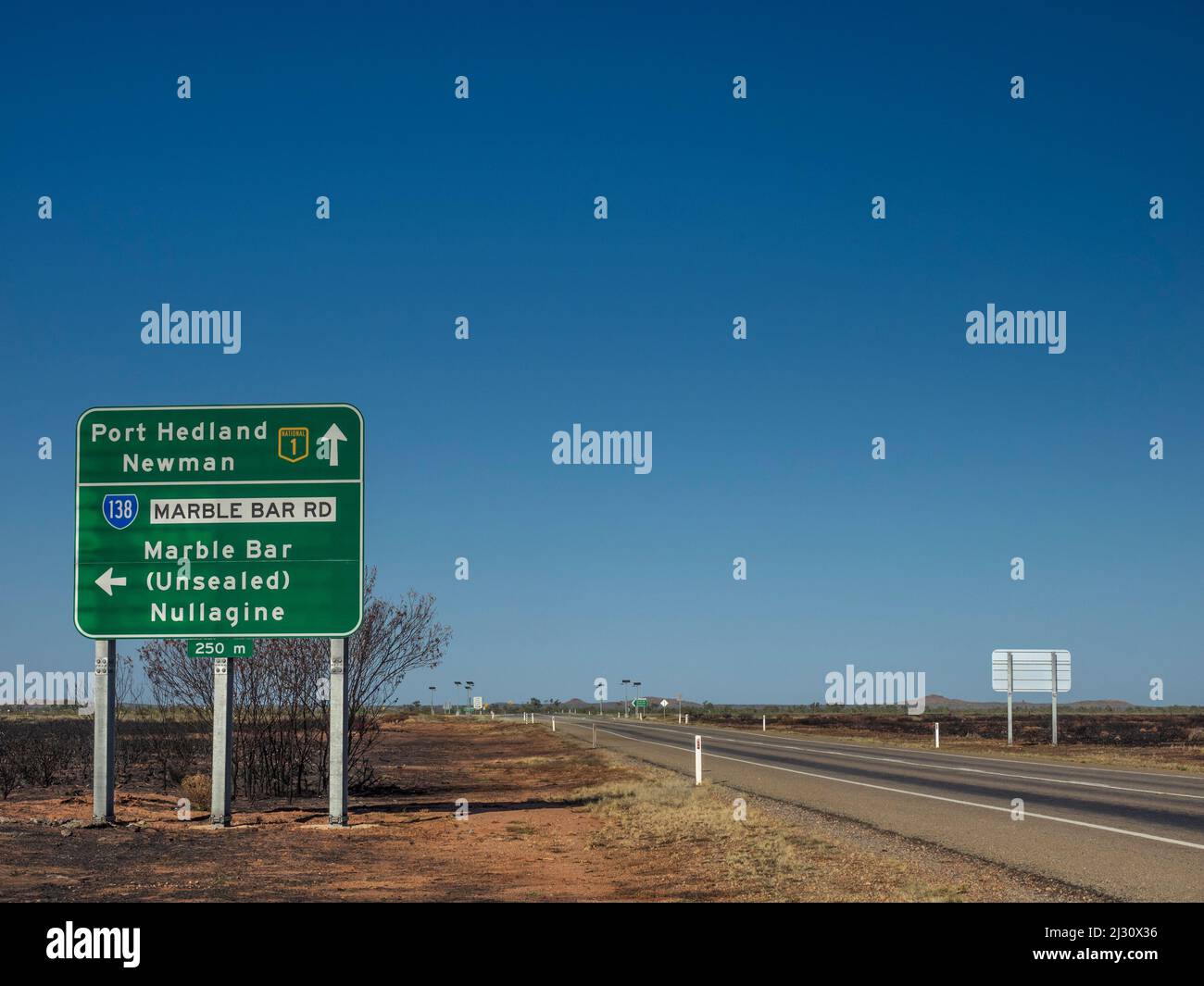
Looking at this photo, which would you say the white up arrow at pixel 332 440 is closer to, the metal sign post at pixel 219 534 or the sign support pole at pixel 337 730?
the metal sign post at pixel 219 534

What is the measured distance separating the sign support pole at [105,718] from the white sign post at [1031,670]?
3844cm

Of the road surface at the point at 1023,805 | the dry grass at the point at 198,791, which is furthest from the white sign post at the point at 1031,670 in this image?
the dry grass at the point at 198,791

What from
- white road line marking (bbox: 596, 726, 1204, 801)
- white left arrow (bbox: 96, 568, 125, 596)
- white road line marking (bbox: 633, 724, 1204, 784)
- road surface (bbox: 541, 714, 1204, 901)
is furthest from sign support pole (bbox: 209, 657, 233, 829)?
white road line marking (bbox: 633, 724, 1204, 784)

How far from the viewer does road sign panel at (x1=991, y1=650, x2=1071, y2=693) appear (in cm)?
4853

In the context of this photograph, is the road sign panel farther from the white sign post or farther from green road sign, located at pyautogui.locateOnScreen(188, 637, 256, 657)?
green road sign, located at pyautogui.locateOnScreen(188, 637, 256, 657)

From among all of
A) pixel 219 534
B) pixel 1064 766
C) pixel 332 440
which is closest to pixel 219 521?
pixel 219 534

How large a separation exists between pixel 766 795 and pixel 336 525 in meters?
11.0

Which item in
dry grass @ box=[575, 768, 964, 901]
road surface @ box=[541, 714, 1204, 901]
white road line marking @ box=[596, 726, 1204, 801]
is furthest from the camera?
white road line marking @ box=[596, 726, 1204, 801]

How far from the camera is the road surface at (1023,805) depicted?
13.0 m

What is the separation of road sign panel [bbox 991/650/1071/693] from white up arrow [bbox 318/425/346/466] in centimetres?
3666
